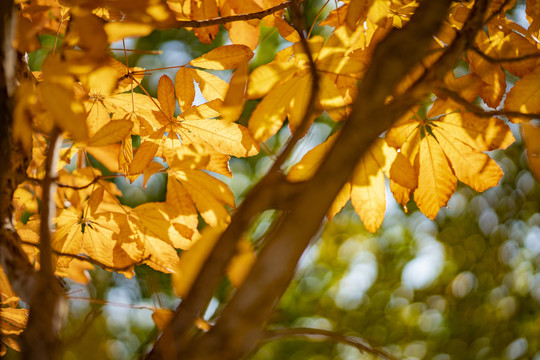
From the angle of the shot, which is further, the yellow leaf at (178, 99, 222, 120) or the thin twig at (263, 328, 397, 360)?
the yellow leaf at (178, 99, 222, 120)

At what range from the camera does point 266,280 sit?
344 mm

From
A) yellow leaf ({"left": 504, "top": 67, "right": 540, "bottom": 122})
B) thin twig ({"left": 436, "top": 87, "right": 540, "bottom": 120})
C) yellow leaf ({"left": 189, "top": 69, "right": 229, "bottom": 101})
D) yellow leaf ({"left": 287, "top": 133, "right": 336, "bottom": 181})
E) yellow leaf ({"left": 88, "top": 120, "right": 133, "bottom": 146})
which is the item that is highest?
thin twig ({"left": 436, "top": 87, "right": 540, "bottom": 120})

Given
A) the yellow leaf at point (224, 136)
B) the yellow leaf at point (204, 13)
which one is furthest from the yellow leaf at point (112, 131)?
the yellow leaf at point (204, 13)

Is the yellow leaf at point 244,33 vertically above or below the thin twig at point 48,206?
above

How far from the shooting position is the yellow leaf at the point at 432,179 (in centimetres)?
77

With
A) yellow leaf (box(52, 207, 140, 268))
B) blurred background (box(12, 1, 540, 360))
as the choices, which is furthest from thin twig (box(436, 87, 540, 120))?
blurred background (box(12, 1, 540, 360))

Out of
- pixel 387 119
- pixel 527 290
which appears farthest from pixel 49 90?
pixel 527 290

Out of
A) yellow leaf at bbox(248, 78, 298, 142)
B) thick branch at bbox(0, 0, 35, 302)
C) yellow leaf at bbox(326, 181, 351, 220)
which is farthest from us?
yellow leaf at bbox(326, 181, 351, 220)

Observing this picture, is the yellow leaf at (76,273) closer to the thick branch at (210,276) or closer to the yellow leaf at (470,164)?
the thick branch at (210,276)

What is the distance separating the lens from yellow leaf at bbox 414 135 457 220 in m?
Answer: 0.77

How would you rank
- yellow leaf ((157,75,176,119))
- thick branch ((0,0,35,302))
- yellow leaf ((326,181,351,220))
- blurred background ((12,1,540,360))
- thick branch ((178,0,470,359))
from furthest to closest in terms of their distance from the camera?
blurred background ((12,1,540,360)) → yellow leaf ((157,75,176,119)) → yellow leaf ((326,181,351,220)) → thick branch ((0,0,35,302)) → thick branch ((178,0,470,359))

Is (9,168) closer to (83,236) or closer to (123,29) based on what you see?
(123,29)

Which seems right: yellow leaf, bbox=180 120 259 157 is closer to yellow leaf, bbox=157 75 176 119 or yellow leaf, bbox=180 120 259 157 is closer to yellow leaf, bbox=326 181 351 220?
yellow leaf, bbox=157 75 176 119

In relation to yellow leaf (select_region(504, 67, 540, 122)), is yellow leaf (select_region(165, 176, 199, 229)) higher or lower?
lower
